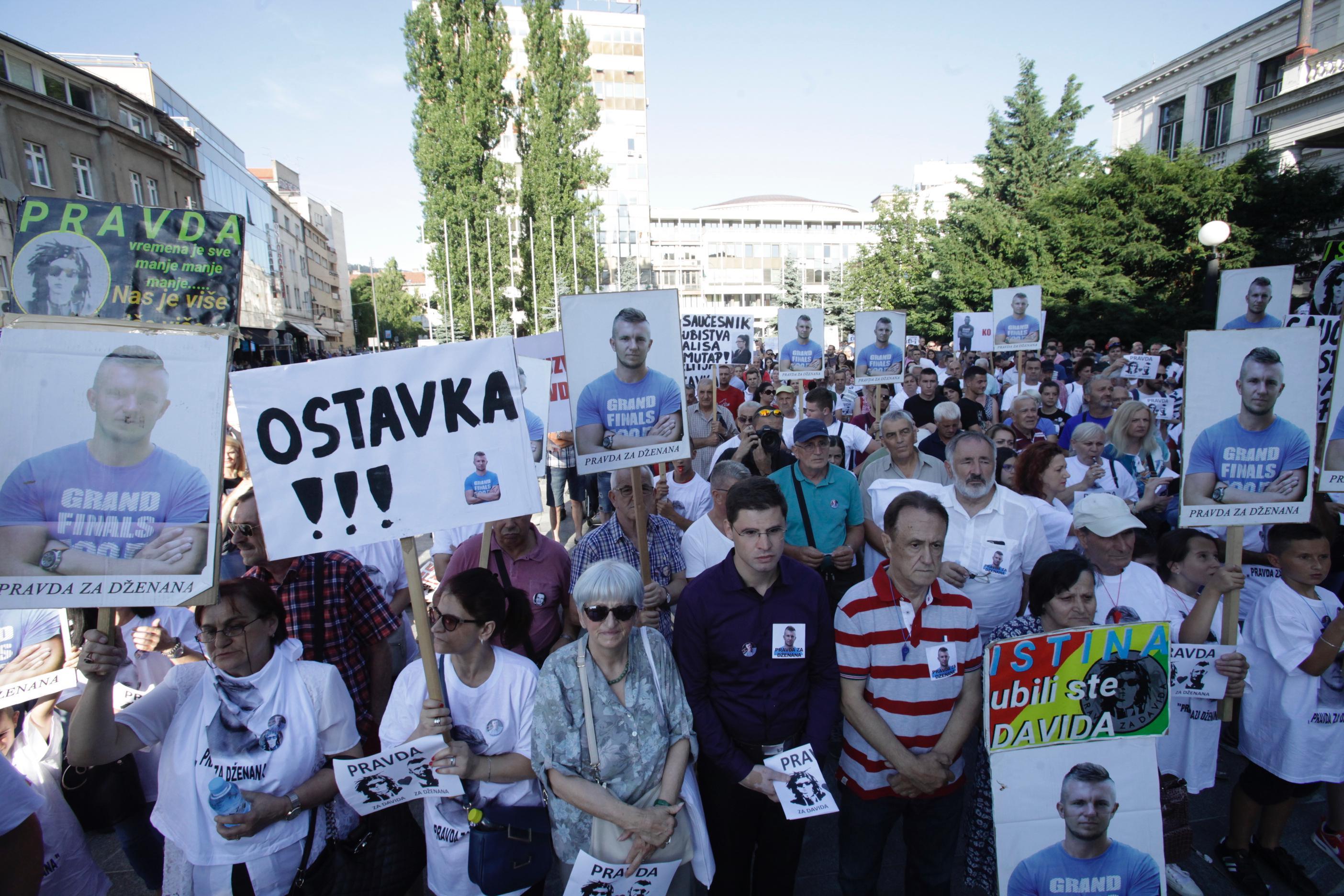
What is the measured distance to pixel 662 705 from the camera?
2.54m

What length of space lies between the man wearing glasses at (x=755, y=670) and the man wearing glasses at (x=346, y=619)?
A: 1420 millimetres

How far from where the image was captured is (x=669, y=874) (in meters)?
2.47

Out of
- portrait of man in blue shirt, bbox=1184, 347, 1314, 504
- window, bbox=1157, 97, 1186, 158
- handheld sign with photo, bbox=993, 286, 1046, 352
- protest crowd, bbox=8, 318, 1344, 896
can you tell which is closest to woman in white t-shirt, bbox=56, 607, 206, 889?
protest crowd, bbox=8, 318, 1344, 896

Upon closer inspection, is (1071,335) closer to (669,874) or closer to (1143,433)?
(1143,433)

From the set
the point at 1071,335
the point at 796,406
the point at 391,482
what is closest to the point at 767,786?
the point at 391,482

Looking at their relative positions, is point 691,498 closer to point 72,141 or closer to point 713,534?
point 713,534

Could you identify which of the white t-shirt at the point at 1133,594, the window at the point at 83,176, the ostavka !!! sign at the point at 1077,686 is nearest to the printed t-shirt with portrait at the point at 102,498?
the ostavka !!! sign at the point at 1077,686

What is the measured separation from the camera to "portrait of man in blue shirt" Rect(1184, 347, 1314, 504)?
310cm

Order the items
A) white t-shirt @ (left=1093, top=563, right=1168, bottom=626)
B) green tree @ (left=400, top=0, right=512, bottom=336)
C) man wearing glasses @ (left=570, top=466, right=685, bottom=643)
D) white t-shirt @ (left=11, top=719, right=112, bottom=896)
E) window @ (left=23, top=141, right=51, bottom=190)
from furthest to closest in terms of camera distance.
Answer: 1. green tree @ (left=400, top=0, right=512, bottom=336)
2. window @ (left=23, top=141, right=51, bottom=190)
3. man wearing glasses @ (left=570, top=466, right=685, bottom=643)
4. white t-shirt @ (left=1093, top=563, right=1168, bottom=626)
5. white t-shirt @ (left=11, top=719, right=112, bottom=896)

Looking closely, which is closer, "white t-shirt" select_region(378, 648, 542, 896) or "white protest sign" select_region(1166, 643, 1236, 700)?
"white t-shirt" select_region(378, 648, 542, 896)

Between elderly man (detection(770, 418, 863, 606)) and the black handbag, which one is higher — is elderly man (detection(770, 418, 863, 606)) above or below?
above

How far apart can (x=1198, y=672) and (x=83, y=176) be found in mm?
37836

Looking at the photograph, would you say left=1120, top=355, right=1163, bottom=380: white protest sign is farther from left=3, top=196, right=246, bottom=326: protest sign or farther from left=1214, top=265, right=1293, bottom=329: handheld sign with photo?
left=3, top=196, right=246, bottom=326: protest sign

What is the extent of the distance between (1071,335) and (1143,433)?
23.5 metres
